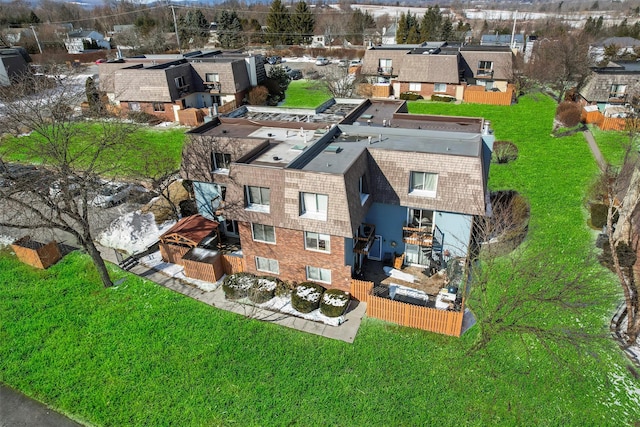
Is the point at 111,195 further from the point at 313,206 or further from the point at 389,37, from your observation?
the point at 389,37

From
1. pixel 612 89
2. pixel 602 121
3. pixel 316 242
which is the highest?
pixel 612 89

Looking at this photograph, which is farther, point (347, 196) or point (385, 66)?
point (385, 66)

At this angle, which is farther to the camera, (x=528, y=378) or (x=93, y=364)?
(x=93, y=364)

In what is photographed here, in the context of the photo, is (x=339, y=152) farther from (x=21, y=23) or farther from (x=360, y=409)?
(x=21, y=23)

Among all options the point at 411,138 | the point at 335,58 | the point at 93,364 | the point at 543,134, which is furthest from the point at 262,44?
the point at 93,364

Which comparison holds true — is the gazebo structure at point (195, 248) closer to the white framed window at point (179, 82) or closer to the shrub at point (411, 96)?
the white framed window at point (179, 82)

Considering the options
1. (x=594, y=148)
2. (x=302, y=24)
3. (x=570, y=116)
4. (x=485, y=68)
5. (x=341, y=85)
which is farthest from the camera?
(x=302, y=24)

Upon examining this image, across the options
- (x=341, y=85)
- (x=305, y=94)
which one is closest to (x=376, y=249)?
(x=341, y=85)
